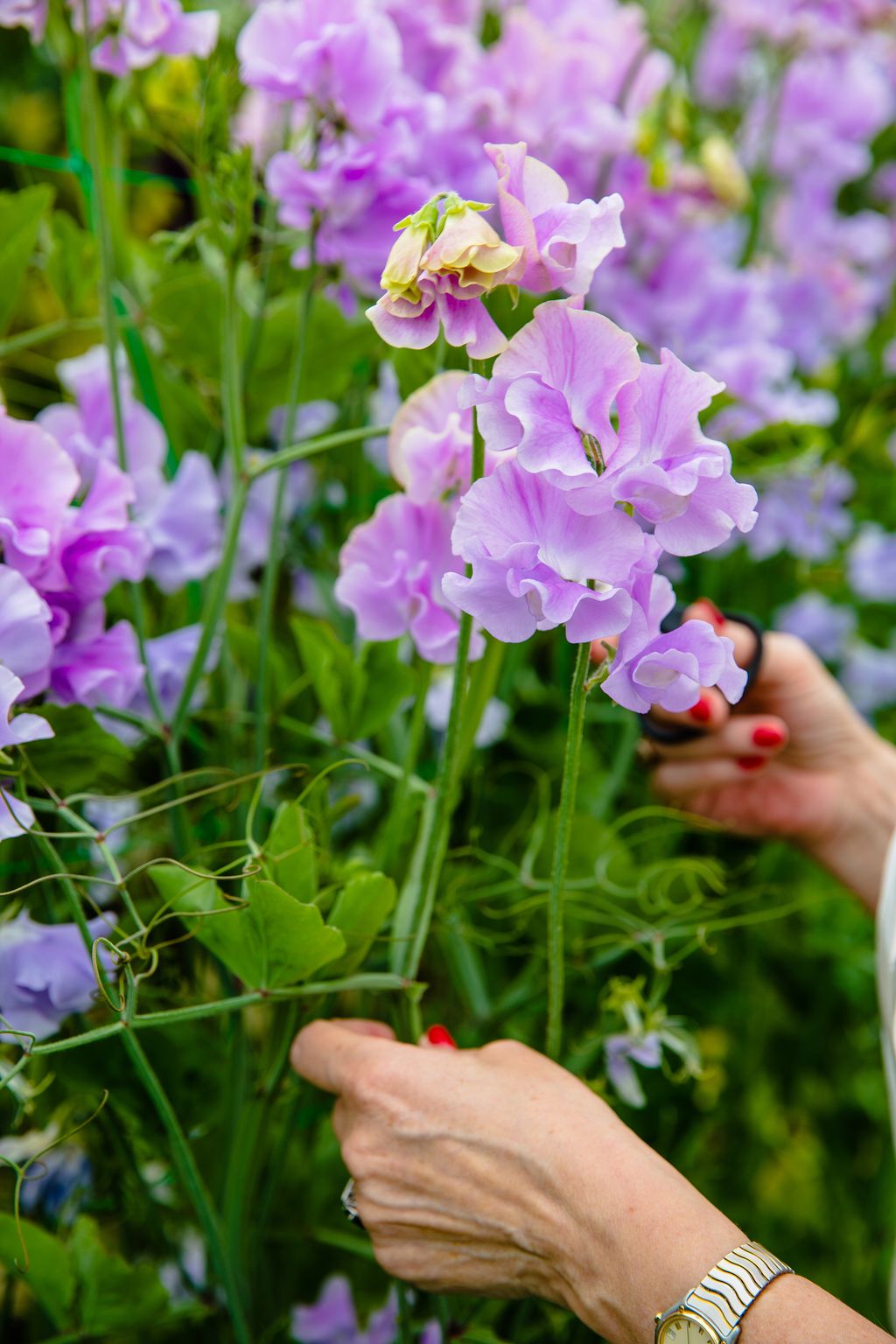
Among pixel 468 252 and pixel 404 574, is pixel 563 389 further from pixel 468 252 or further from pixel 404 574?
pixel 404 574

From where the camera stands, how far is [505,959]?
105 centimetres

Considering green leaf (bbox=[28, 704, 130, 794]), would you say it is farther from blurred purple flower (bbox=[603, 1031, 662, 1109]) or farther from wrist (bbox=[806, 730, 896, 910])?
wrist (bbox=[806, 730, 896, 910])

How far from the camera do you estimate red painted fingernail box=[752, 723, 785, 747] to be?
1.00 m

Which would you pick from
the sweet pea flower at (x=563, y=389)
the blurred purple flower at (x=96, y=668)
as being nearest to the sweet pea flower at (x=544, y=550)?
the sweet pea flower at (x=563, y=389)

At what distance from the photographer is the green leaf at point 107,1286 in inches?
29.6

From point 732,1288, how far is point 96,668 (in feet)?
1.48

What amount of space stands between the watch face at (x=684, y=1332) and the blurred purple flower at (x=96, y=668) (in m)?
0.43

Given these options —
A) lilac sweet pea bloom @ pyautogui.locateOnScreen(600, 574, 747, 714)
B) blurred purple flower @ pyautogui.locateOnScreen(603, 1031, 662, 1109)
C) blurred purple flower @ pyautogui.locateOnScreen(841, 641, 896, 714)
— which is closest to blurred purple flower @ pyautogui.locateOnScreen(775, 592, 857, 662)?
blurred purple flower @ pyautogui.locateOnScreen(841, 641, 896, 714)

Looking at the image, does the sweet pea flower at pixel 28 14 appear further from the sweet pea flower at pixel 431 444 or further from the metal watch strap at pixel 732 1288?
the metal watch strap at pixel 732 1288

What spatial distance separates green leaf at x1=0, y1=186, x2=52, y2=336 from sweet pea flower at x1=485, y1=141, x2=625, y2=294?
44 cm

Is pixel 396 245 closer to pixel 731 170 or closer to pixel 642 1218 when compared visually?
pixel 642 1218

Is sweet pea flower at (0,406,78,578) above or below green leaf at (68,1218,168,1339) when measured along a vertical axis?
above

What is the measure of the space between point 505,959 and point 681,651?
23.9 inches

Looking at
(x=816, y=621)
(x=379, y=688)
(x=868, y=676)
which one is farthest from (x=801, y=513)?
(x=379, y=688)
